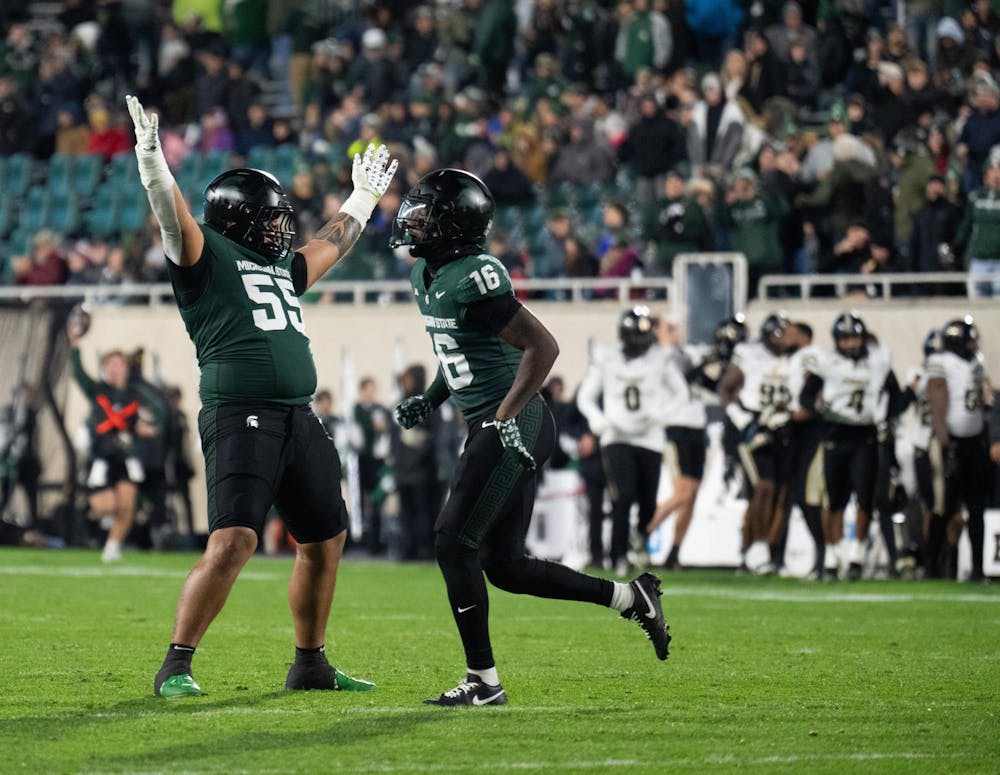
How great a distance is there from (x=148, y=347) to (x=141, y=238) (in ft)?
7.48

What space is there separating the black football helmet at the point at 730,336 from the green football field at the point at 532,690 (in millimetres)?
3693

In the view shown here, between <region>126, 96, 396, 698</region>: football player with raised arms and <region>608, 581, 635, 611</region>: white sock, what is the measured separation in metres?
0.96

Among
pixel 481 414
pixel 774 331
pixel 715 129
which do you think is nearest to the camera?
pixel 481 414

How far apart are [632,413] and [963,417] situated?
7.85ft

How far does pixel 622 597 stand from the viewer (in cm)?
738

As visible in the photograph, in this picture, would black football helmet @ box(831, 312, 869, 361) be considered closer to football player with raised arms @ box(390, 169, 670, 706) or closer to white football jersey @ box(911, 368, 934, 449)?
white football jersey @ box(911, 368, 934, 449)

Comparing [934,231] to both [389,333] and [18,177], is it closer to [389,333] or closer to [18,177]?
[389,333]

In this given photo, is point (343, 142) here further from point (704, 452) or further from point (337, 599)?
point (337, 599)

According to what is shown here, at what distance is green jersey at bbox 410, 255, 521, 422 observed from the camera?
713 cm

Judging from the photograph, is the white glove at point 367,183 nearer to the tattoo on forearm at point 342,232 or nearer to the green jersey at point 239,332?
the tattoo on forearm at point 342,232

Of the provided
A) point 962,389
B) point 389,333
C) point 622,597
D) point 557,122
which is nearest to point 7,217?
point 389,333

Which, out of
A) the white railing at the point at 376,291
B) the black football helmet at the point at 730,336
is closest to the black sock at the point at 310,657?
the black football helmet at the point at 730,336

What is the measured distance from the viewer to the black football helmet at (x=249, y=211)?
723 cm

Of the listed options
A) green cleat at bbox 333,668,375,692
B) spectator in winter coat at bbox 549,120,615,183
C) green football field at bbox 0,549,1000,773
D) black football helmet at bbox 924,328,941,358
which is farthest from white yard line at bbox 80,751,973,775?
spectator in winter coat at bbox 549,120,615,183
